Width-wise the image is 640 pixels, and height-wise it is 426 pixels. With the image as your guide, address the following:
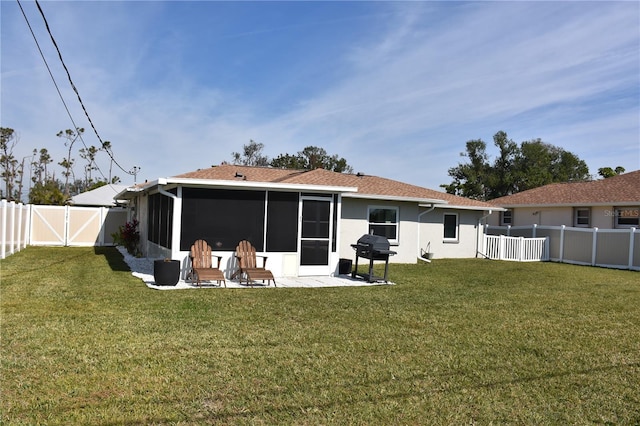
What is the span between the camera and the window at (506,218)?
2580 cm

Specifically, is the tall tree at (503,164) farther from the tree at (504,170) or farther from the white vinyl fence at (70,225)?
the white vinyl fence at (70,225)

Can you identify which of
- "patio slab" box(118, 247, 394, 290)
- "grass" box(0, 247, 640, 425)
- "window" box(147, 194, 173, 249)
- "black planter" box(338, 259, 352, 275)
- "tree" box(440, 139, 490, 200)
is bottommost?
"patio slab" box(118, 247, 394, 290)

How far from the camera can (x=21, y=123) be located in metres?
18.0

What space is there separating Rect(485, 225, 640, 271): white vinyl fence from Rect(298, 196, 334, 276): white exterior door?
40.6 feet

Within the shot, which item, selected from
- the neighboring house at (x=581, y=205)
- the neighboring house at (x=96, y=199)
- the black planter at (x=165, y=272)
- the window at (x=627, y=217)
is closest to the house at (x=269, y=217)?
the black planter at (x=165, y=272)

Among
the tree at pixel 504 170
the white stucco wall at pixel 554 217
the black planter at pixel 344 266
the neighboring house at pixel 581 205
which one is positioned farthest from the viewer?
the tree at pixel 504 170

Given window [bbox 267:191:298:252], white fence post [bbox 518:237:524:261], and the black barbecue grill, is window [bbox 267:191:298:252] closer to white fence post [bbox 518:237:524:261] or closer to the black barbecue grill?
the black barbecue grill

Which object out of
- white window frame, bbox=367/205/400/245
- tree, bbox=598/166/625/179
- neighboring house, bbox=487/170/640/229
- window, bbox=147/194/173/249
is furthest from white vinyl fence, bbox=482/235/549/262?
tree, bbox=598/166/625/179

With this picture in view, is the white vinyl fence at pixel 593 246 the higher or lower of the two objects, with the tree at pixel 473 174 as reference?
lower

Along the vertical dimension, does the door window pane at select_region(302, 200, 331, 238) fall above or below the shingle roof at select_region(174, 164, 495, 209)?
below

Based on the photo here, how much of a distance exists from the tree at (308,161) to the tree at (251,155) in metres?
3.06

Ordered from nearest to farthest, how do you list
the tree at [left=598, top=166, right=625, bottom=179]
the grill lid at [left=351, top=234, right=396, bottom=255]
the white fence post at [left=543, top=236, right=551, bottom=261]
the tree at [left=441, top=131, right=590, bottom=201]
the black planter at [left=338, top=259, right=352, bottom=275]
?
the grill lid at [left=351, top=234, right=396, bottom=255]
the black planter at [left=338, top=259, right=352, bottom=275]
the white fence post at [left=543, top=236, right=551, bottom=261]
the tree at [left=598, top=166, right=625, bottom=179]
the tree at [left=441, top=131, right=590, bottom=201]

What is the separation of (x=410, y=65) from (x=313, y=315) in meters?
11.3

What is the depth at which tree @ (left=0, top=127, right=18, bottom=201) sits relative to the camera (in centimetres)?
4544
